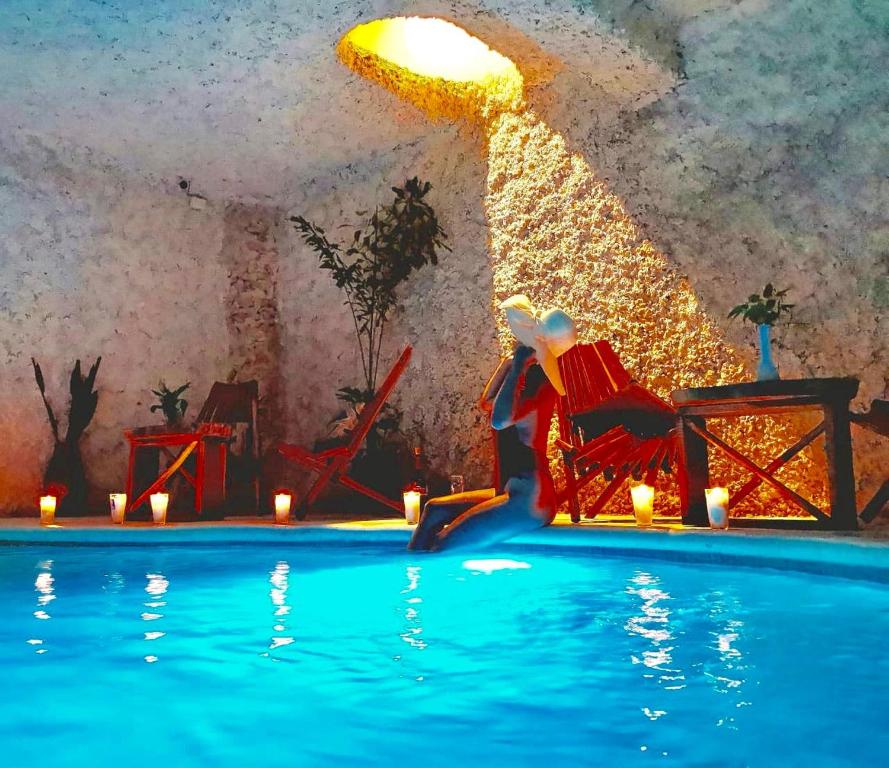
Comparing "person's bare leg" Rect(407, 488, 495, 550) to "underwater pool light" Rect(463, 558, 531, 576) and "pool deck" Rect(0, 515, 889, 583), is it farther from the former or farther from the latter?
"underwater pool light" Rect(463, 558, 531, 576)

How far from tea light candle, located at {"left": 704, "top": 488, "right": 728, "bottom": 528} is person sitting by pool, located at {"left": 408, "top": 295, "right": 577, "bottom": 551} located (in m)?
1.16

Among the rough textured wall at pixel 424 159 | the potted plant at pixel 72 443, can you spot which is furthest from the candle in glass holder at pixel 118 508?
the rough textured wall at pixel 424 159

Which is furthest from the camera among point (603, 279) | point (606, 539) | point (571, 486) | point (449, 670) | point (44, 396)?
point (44, 396)

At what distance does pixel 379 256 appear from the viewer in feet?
25.2

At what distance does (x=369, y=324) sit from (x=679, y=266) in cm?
315

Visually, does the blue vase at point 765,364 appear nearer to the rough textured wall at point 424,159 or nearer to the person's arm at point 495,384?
the rough textured wall at point 424,159

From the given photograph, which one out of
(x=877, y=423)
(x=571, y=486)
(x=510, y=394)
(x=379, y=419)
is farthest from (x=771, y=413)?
(x=379, y=419)

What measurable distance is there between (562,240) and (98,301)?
433 centimetres

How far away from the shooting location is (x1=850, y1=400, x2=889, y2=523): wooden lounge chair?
4.38 metres

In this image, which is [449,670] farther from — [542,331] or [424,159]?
[424,159]

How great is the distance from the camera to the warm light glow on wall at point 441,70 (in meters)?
6.79

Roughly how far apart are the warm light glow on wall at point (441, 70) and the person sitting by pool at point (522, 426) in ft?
12.3

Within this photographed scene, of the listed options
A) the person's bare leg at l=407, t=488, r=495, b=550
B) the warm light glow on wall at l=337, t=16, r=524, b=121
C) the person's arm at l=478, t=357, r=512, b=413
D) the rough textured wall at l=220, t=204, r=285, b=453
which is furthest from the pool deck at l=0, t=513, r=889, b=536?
the warm light glow on wall at l=337, t=16, r=524, b=121

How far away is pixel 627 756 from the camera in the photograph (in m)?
1.56
